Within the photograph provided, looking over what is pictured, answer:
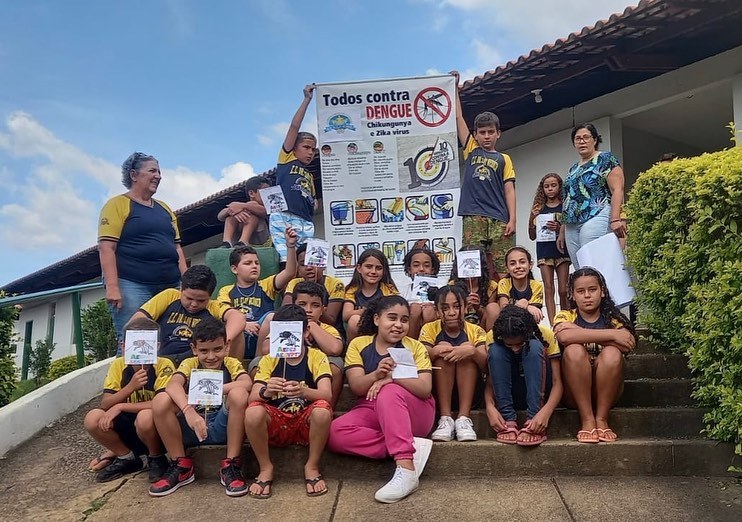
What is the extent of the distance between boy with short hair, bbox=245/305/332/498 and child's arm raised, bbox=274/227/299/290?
1.15 meters

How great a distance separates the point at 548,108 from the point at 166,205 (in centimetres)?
504

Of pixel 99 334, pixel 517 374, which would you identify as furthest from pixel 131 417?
pixel 99 334

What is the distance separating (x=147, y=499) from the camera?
10.2ft

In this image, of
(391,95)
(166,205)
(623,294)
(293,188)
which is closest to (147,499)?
(166,205)

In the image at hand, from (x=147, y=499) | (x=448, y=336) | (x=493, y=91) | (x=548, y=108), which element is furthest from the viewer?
(x=548, y=108)

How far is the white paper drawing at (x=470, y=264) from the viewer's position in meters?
4.09

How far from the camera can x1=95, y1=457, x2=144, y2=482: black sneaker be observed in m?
3.41

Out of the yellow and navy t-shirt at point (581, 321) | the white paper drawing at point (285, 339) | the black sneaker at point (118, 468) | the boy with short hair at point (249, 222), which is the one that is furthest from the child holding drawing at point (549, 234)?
the black sneaker at point (118, 468)

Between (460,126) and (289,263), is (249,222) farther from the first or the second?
(460,126)

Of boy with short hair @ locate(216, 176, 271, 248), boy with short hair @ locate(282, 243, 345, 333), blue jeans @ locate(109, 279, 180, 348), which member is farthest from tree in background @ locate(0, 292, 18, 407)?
boy with short hair @ locate(282, 243, 345, 333)

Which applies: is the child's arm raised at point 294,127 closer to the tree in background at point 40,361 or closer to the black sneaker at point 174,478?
the black sneaker at point 174,478

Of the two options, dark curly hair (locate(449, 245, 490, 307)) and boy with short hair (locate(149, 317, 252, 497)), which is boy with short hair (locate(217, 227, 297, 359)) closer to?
boy with short hair (locate(149, 317, 252, 497))

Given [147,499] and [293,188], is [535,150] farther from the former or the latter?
[147,499]

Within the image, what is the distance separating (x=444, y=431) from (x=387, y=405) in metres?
0.46
